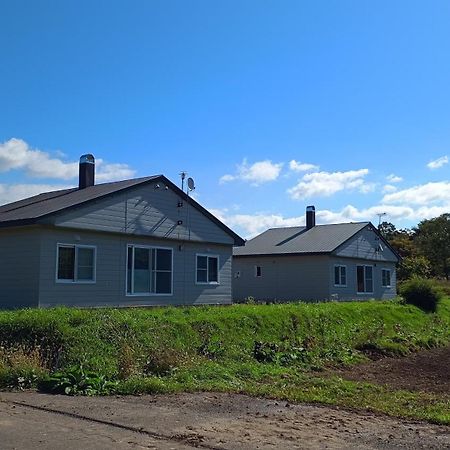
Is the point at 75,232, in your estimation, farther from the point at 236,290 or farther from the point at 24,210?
the point at 236,290

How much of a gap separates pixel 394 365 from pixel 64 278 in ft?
33.5

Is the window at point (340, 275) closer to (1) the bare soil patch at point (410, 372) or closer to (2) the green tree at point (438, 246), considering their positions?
(1) the bare soil patch at point (410, 372)

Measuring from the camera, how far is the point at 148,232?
2155 cm

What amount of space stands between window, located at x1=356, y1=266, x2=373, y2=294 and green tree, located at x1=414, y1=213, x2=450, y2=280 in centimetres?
2952

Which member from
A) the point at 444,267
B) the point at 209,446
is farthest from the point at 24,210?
the point at 444,267

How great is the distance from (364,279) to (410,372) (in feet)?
68.5

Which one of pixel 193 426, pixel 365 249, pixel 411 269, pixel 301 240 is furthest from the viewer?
pixel 411 269

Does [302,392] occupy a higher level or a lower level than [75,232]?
lower

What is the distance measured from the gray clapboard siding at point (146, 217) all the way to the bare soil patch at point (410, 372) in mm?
8548

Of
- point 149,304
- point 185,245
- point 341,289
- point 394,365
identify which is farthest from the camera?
point 341,289

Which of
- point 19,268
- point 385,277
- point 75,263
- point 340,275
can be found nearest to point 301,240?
point 340,275

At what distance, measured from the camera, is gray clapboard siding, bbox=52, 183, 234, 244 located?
63.5ft

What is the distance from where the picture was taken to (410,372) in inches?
656

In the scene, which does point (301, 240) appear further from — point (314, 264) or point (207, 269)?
point (207, 269)
